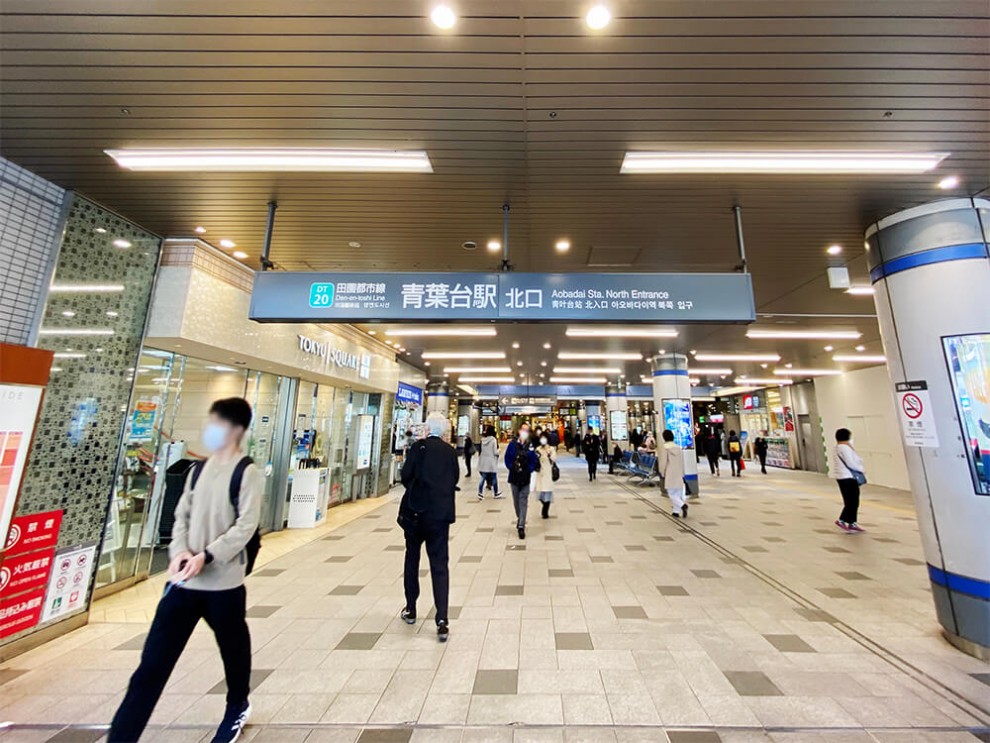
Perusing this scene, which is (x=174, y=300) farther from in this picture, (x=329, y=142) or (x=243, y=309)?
(x=329, y=142)

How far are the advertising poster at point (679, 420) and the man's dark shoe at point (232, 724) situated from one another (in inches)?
393

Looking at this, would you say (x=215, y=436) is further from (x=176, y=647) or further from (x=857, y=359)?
(x=857, y=359)

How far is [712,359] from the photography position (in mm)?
11312

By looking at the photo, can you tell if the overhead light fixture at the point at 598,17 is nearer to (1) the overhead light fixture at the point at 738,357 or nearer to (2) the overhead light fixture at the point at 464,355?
(2) the overhead light fixture at the point at 464,355

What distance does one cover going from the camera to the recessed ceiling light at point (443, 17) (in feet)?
6.57

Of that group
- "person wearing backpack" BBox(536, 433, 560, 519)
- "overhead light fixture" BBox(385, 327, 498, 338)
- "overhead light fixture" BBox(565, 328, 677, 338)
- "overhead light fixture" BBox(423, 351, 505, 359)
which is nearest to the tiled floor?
"person wearing backpack" BBox(536, 433, 560, 519)

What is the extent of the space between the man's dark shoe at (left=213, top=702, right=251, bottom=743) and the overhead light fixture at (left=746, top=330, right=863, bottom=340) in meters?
9.04

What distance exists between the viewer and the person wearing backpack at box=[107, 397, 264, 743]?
180cm

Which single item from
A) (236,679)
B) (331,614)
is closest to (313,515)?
(331,614)

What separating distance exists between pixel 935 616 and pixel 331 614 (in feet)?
17.7

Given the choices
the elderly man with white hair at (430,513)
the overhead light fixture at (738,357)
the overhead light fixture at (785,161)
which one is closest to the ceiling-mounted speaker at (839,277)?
the overhead light fixture at (785,161)

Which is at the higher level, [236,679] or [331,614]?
[236,679]

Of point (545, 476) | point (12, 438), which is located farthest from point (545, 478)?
point (12, 438)

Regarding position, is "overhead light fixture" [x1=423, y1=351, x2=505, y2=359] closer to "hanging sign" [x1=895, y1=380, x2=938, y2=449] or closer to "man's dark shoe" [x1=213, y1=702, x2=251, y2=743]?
"hanging sign" [x1=895, y1=380, x2=938, y2=449]
